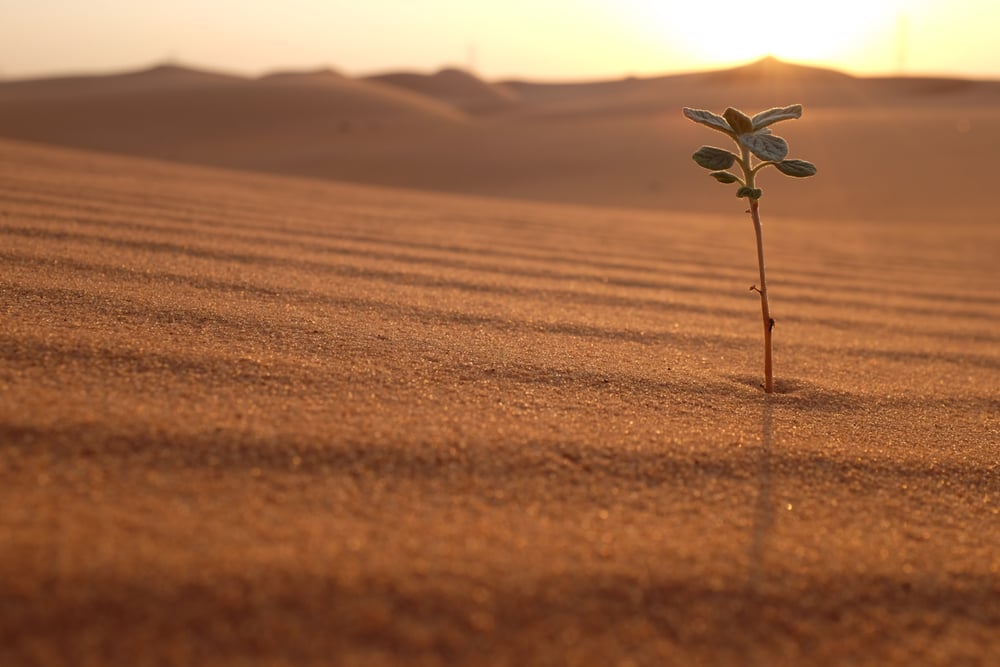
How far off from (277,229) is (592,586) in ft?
6.96

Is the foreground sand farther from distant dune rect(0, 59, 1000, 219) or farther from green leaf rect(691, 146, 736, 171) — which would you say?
distant dune rect(0, 59, 1000, 219)

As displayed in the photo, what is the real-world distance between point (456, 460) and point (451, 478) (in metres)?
0.05

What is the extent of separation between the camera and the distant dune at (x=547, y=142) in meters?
9.60

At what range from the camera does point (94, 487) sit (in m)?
0.80

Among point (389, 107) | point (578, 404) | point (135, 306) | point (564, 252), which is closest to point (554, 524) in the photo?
point (578, 404)

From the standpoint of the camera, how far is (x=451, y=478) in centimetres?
93

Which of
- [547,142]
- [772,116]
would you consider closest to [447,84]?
[547,142]

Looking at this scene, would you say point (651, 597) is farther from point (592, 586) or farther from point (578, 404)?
point (578, 404)

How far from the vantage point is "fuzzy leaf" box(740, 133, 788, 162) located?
3.65 ft

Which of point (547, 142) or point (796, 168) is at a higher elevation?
point (547, 142)

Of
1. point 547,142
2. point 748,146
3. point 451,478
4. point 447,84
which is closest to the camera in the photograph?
point 451,478

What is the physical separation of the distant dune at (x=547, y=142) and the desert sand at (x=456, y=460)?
689cm

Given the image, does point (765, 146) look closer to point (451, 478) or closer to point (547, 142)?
point (451, 478)

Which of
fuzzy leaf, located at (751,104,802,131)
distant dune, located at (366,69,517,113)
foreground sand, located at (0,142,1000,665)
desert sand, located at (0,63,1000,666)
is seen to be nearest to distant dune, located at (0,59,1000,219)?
desert sand, located at (0,63,1000,666)
